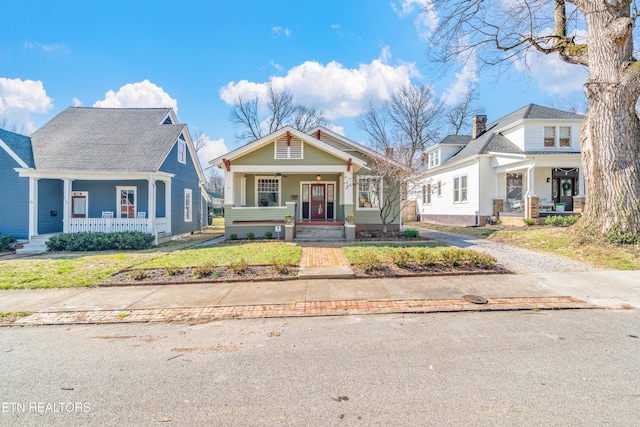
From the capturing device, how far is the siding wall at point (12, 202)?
13.4m

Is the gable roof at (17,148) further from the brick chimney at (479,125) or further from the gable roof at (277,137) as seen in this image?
the brick chimney at (479,125)

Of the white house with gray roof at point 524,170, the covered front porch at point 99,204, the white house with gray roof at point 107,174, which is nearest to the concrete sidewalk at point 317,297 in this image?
the covered front porch at point 99,204

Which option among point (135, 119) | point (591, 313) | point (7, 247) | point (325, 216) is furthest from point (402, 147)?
point (7, 247)

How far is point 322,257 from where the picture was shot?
30.4 feet

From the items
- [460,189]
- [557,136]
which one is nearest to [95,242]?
[460,189]

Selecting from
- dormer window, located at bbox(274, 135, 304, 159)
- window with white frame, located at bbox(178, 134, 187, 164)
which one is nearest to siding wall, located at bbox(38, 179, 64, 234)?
window with white frame, located at bbox(178, 134, 187, 164)

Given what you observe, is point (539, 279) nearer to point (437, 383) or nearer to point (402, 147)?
point (437, 383)

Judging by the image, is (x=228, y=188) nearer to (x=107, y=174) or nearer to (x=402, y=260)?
(x=107, y=174)

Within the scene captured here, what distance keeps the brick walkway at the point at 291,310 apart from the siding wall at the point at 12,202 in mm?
11854

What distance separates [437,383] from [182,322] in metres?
3.77

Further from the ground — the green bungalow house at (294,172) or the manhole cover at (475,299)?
the green bungalow house at (294,172)

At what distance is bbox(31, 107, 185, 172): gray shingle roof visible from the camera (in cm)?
1396

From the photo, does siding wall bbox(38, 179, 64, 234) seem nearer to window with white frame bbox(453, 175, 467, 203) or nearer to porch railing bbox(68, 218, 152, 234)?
porch railing bbox(68, 218, 152, 234)

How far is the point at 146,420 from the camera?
8.36 ft
